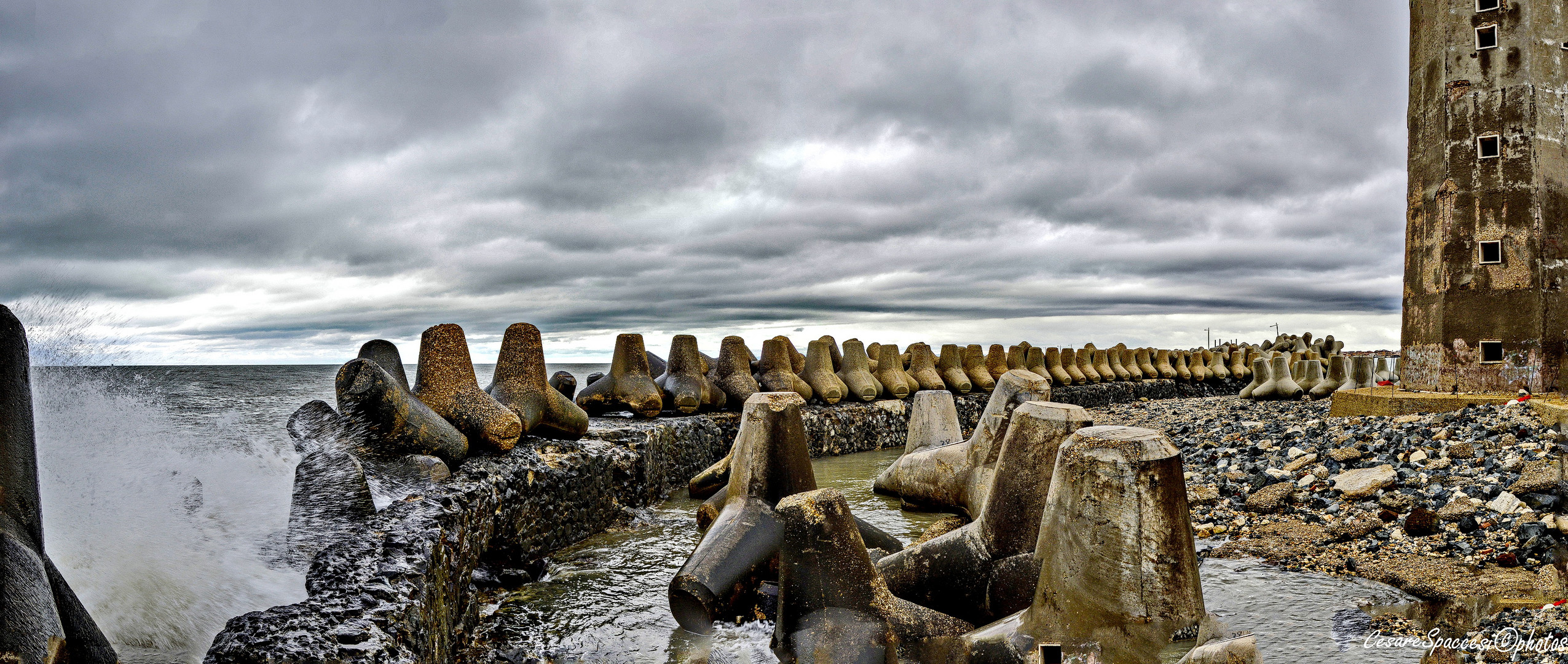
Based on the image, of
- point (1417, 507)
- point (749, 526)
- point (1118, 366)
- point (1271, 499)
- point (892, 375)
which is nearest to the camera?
point (749, 526)

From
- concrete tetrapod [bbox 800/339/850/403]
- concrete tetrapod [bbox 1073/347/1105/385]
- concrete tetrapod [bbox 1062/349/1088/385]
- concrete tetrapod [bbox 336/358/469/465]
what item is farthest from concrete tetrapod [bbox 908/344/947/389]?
concrete tetrapod [bbox 336/358/469/465]

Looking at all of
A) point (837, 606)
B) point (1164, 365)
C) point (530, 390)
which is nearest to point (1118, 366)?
point (1164, 365)

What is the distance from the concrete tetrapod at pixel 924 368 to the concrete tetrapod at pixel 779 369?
11.2ft

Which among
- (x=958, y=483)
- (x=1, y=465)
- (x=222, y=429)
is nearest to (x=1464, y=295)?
(x=958, y=483)

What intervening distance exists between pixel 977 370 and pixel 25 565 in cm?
1552

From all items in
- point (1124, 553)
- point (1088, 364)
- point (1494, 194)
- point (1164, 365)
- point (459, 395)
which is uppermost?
point (1494, 194)

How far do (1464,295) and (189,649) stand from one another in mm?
11472

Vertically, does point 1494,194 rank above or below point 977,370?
above

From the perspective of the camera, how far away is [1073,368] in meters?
21.2

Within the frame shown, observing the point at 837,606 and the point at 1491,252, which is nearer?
the point at 837,606

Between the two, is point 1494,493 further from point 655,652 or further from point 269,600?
point 269,600

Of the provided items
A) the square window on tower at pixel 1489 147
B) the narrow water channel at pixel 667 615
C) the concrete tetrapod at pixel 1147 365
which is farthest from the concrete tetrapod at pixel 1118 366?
the narrow water channel at pixel 667 615

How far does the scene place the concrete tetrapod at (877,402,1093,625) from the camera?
3.71 metres

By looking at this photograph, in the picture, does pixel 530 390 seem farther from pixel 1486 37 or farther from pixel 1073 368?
pixel 1073 368
